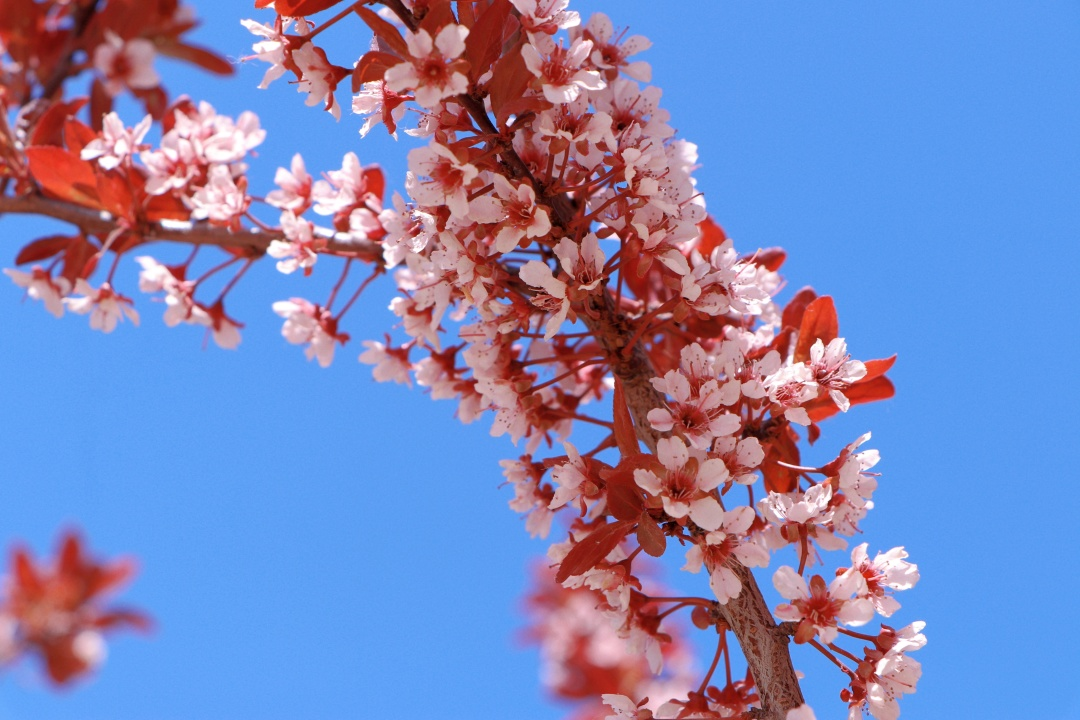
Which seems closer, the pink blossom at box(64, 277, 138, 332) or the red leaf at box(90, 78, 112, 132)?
the pink blossom at box(64, 277, 138, 332)

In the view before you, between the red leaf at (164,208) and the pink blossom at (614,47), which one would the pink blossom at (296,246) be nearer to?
the red leaf at (164,208)

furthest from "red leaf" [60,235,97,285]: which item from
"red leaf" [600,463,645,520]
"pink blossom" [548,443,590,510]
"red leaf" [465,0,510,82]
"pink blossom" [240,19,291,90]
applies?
"red leaf" [600,463,645,520]

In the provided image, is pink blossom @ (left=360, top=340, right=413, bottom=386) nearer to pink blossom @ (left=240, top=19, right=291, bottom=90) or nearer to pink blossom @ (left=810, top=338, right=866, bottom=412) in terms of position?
pink blossom @ (left=240, top=19, right=291, bottom=90)

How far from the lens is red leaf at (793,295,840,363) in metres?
1.60

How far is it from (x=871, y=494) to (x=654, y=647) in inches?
18.4

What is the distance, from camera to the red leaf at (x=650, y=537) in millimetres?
1385

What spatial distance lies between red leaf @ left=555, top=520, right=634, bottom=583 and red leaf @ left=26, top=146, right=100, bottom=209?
145cm

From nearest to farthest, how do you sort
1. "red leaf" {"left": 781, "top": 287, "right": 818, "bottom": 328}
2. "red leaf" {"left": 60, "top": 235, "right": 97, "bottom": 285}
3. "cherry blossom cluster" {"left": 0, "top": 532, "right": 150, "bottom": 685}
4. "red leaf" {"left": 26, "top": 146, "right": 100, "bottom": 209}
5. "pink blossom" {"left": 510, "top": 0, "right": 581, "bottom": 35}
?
"pink blossom" {"left": 510, "top": 0, "right": 581, "bottom": 35}
"red leaf" {"left": 781, "top": 287, "right": 818, "bottom": 328}
"red leaf" {"left": 26, "top": 146, "right": 100, "bottom": 209}
"red leaf" {"left": 60, "top": 235, "right": 97, "bottom": 285}
"cherry blossom cluster" {"left": 0, "top": 532, "right": 150, "bottom": 685}

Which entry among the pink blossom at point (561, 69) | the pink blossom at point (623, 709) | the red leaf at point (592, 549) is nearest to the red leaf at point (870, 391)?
the red leaf at point (592, 549)

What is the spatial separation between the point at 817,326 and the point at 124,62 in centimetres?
157

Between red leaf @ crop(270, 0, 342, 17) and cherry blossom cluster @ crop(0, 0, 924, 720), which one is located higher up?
red leaf @ crop(270, 0, 342, 17)

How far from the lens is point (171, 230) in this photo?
6.89 feet

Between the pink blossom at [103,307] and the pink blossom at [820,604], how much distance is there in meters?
1.61

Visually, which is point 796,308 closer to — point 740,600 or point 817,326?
point 817,326
